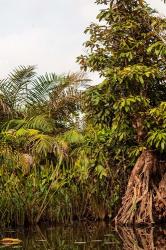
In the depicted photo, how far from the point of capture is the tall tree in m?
9.38

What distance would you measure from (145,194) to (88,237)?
1831 millimetres

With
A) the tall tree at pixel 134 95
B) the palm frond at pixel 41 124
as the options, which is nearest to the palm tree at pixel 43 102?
the palm frond at pixel 41 124

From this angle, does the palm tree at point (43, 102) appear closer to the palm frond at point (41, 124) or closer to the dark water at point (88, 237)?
Answer: the palm frond at point (41, 124)

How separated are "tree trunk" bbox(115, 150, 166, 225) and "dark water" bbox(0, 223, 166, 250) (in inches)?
15.9

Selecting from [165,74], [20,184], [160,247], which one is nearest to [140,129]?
[165,74]

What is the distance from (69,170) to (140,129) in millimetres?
1757

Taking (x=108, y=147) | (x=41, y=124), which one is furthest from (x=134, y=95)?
(x=41, y=124)

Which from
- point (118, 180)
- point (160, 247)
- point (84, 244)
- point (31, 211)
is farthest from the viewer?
point (118, 180)

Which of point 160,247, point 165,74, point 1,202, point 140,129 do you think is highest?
point 165,74

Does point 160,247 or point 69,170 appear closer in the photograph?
point 160,247

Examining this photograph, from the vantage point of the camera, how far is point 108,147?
1072 cm

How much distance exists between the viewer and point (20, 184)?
10125mm

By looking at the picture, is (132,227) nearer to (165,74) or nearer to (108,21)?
(165,74)

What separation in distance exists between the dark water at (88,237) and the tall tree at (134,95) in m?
0.77
